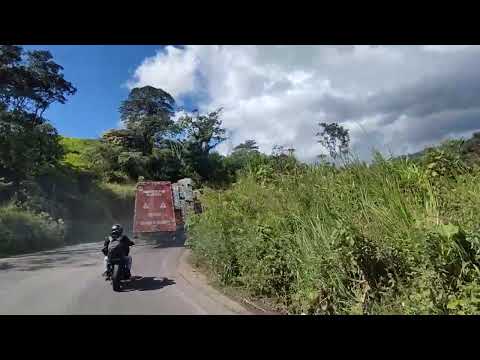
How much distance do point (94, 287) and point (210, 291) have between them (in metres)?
1.63

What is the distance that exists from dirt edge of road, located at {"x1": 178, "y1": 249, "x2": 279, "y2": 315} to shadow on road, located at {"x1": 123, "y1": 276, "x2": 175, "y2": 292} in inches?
14.2

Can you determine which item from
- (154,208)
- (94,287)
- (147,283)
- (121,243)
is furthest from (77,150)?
(154,208)

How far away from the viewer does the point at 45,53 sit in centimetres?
309

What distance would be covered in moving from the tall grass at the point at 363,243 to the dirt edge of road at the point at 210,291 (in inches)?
9.9

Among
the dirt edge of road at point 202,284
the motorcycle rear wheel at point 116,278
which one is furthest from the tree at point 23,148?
the dirt edge of road at point 202,284

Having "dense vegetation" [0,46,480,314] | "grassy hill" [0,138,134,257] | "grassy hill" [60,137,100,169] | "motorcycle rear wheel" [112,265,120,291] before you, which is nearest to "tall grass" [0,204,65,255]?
"grassy hill" [0,138,134,257]

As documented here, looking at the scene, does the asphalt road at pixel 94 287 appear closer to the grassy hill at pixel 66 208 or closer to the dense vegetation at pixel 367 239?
the grassy hill at pixel 66 208

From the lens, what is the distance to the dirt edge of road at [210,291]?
12.9ft

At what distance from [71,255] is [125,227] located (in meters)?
1.28

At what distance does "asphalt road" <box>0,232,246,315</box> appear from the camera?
12.8 ft

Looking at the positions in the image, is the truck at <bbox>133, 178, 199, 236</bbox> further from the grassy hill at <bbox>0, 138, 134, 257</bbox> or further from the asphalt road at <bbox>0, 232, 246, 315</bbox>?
the asphalt road at <bbox>0, 232, 246, 315</bbox>

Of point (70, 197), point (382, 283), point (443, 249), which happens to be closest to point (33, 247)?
point (70, 197)
